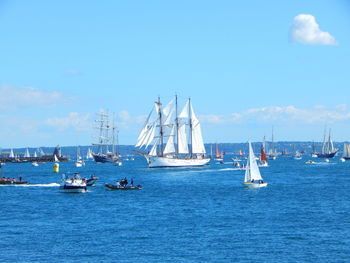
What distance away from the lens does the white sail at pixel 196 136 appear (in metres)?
167

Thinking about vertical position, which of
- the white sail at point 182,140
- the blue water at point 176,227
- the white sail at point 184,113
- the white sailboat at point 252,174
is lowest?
the blue water at point 176,227

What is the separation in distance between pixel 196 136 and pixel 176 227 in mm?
119381

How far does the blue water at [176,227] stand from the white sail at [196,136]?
283ft

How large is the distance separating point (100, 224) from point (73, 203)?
17210mm

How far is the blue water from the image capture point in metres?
40.6

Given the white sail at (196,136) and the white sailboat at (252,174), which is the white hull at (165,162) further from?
the white sailboat at (252,174)

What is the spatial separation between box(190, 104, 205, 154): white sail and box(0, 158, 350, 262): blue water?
86.3 m

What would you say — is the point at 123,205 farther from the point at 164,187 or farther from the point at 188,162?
the point at 188,162

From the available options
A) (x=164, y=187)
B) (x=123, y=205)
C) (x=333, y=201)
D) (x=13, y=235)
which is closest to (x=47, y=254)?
(x=13, y=235)

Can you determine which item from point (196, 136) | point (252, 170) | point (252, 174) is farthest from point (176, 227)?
point (196, 136)

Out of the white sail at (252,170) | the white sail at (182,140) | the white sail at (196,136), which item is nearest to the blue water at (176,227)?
the white sail at (252,170)

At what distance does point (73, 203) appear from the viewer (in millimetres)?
69562

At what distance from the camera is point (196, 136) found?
16988cm

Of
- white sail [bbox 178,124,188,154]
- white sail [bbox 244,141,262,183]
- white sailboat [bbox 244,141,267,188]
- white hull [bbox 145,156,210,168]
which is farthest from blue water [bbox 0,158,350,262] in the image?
white sail [bbox 178,124,188,154]
